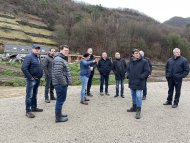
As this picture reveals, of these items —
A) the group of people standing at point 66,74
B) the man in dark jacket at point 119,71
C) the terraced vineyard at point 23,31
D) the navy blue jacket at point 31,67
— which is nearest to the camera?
the group of people standing at point 66,74

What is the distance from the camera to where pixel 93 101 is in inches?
445

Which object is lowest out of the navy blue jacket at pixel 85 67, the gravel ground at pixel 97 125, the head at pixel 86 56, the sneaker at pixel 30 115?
the gravel ground at pixel 97 125

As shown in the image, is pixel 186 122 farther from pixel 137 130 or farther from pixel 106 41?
pixel 106 41

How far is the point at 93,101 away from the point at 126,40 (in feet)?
197

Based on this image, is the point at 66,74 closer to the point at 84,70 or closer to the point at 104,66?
the point at 84,70

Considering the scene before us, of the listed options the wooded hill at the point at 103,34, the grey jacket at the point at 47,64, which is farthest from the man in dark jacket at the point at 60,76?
the wooded hill at the point at 103,34

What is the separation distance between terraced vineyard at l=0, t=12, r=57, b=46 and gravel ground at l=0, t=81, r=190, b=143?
49780mm

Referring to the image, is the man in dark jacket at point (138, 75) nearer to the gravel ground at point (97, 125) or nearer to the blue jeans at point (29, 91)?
the gravel ground at point (97, 125)

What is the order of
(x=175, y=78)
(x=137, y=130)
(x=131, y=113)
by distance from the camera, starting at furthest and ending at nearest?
1. (x=175, y=78)
2. (x=131, y=113)
3. (x=137, y=130)

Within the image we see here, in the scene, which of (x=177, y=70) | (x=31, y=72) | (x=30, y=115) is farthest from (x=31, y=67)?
(x=177, y=70)

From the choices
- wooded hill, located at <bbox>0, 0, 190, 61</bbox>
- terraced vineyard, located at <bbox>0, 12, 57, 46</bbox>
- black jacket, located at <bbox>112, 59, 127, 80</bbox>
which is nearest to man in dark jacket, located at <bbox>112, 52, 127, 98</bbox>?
black jacket, located at <bbox>112, 59, 127, 80</bbox>

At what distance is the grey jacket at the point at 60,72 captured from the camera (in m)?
7.86

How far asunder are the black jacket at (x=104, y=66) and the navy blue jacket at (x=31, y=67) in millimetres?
4169

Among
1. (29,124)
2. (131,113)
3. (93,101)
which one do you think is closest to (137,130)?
(131,113)
